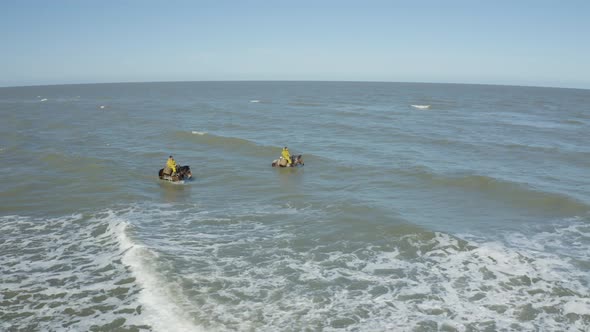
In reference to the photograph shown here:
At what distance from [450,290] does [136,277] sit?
9.21 m

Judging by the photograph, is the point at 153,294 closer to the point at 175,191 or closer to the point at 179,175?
the point at 175,191

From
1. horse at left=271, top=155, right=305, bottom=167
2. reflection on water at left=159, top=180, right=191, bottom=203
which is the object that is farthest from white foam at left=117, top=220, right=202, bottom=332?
horse at left=271, top=155, right=305, bottom=167

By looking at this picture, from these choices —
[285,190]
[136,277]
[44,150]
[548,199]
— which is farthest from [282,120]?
[136,277]

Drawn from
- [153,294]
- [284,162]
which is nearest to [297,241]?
[153,294]

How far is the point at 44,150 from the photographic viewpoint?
33094 millimetres

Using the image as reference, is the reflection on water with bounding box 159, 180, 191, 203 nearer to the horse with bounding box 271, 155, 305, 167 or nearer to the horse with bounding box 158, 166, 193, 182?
the horse with bounding box 158, 166, 193, 182

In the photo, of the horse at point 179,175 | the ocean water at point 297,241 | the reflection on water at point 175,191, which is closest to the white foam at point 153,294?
the ocean water at point 297,241

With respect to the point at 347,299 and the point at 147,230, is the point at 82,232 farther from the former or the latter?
the point at 347,299

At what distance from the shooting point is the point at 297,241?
16.4m

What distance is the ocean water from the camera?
11.7m

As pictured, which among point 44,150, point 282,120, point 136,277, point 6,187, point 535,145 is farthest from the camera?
point 282,120

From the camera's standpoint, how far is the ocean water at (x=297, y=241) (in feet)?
38.4

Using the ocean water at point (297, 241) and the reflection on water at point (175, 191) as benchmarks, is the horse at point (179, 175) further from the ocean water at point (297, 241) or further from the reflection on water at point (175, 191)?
the ocean water at point (297, 241)

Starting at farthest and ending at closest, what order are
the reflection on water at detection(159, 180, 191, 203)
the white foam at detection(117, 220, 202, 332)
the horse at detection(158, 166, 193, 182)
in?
the horse at detection(158, 166, 193, 182)
the reflection on water at detection(159, 180, 191, 203)
the white foam at detection(117, 220, 202, 332)
